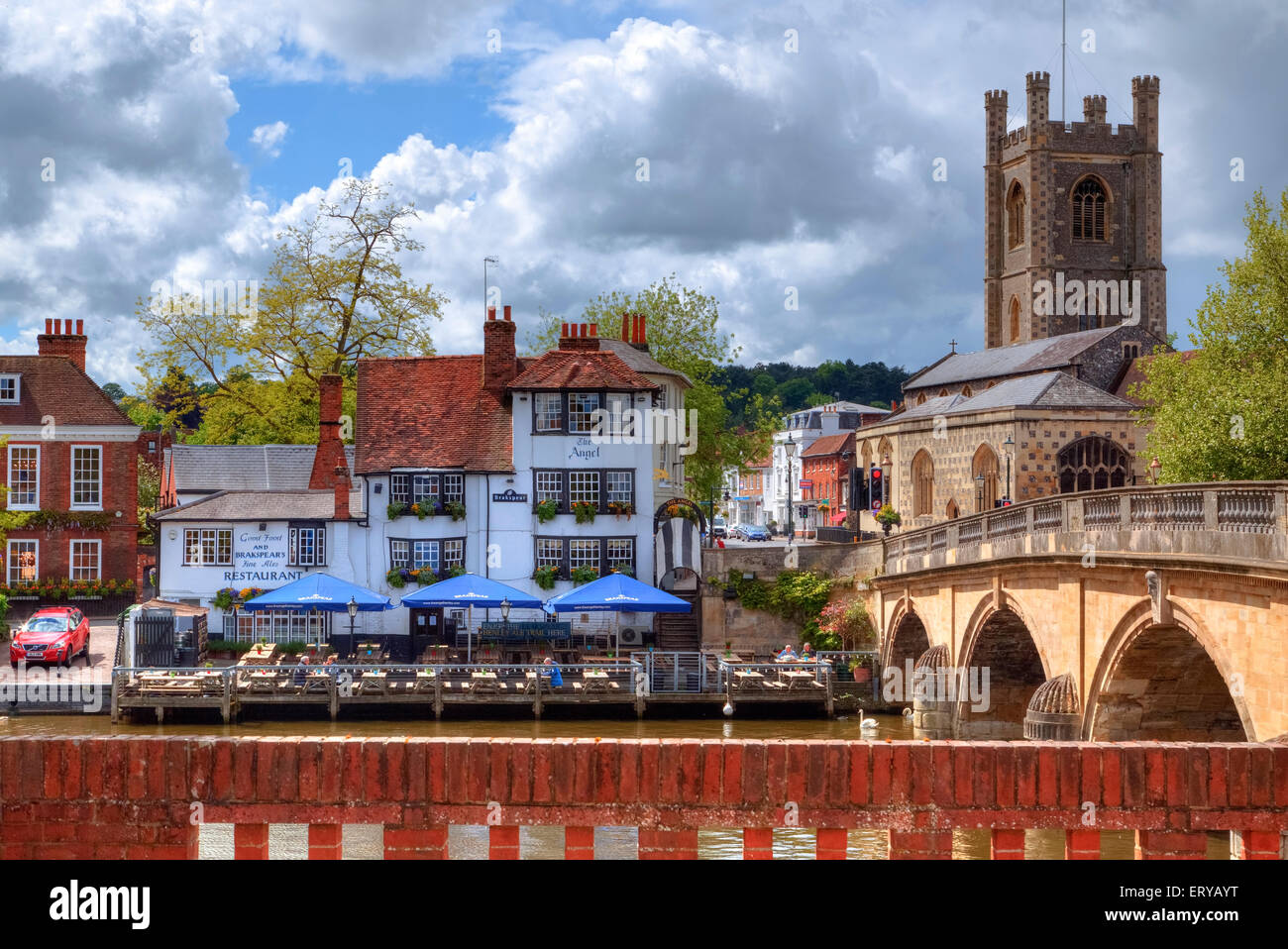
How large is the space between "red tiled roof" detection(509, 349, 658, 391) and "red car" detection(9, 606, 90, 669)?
47.9ft

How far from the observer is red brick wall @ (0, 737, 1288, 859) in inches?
217

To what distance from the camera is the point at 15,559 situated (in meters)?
48.3

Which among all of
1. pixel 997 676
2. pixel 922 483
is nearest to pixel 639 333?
pixel 922 483

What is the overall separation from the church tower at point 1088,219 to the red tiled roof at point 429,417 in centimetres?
4643

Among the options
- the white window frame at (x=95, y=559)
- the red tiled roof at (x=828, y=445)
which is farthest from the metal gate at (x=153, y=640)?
the red tiled roof at (x=828, y=445)

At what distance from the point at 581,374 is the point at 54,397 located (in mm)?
19818

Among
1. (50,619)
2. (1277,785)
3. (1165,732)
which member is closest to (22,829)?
(1277,785)

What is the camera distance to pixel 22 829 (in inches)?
220

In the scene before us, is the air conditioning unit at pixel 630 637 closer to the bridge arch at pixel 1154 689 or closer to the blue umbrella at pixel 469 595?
the blue umbrella at pixel 469 595

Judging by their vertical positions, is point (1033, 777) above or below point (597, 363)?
below

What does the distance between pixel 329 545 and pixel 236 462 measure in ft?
26.2

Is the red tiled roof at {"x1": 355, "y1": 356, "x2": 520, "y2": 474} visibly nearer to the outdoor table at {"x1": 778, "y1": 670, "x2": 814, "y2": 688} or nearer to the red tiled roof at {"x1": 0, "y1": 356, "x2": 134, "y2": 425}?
the red tiled roof at {"x1": 0, "y1": 356, "x2": 134, "y2": 425}

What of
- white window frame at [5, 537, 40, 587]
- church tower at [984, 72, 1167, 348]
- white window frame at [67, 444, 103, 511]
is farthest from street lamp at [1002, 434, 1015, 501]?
church tower at [984, 72, 1167, 348]
